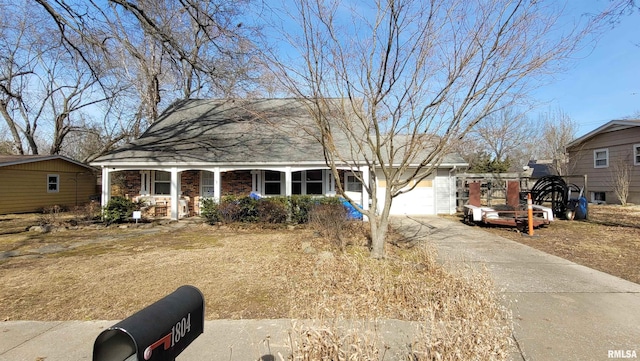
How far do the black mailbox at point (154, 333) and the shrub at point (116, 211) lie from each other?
13.1 m

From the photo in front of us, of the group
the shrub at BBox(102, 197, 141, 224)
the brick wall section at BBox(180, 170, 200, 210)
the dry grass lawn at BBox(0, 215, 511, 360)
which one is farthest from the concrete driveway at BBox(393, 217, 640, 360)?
the brick wall section at BBox(180, 170, 200, 210)

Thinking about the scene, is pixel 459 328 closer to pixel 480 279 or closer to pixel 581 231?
pixel 480 279

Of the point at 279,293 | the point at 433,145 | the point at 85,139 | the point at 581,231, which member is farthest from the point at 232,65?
the point at 85,139

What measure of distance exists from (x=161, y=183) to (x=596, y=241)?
16152mm

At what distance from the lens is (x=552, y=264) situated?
21.3 ft

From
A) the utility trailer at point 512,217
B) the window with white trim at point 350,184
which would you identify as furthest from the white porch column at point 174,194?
the utility trailer at point 512,217

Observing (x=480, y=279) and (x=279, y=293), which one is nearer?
(x=480, y=279)

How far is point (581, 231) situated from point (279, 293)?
10.7 metres

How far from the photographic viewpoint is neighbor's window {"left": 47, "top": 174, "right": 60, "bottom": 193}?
20.0 meters

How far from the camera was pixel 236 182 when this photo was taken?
15.5 m

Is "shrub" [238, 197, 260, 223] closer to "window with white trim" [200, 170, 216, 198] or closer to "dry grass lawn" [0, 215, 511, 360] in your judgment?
"dry grass lawn" [0, 215, 511, 360]

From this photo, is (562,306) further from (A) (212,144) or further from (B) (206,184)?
(B) (206,184)

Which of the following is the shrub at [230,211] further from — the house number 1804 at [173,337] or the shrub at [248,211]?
the house number 1804 at [173,337]

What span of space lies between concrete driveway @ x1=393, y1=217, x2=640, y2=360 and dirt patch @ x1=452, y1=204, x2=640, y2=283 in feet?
1.94
